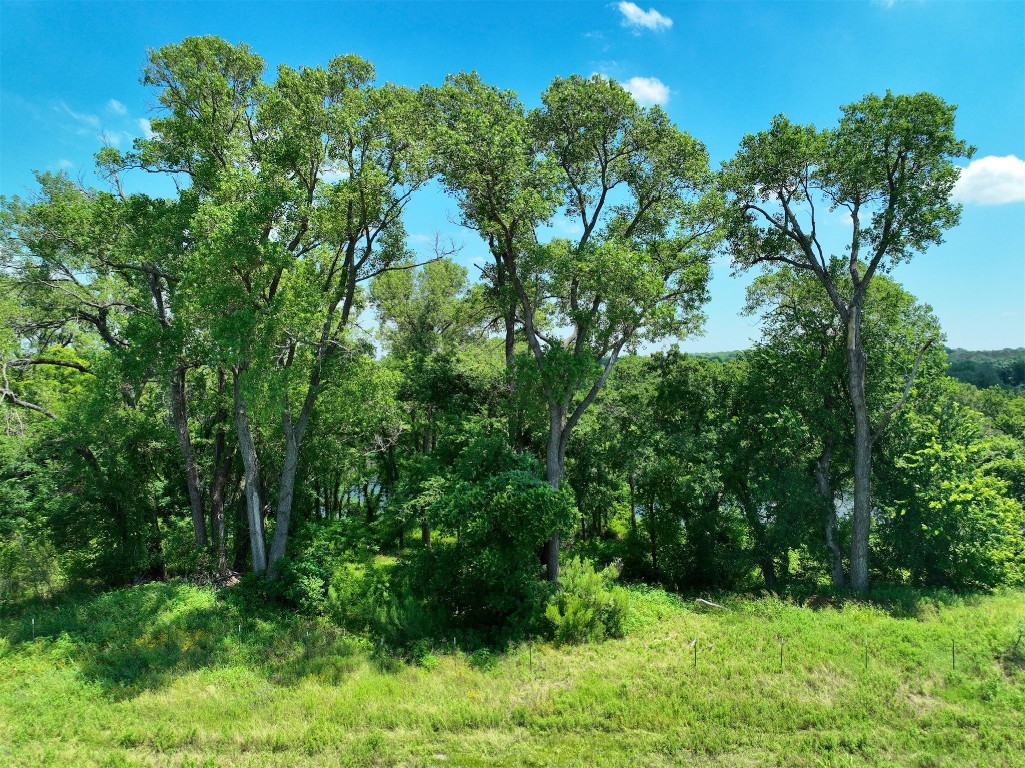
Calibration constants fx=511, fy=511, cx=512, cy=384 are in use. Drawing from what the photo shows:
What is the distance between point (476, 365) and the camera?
57.9ft

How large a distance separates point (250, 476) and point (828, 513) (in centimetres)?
1721

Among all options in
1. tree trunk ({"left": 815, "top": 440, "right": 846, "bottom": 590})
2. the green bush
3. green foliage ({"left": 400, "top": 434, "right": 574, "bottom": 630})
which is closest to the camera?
the green bush

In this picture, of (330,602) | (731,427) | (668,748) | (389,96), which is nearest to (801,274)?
(731,427)

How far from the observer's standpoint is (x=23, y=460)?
13430mm

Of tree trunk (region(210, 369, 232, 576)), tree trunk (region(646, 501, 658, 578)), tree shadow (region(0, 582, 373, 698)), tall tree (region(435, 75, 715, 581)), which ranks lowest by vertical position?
tree trunk (region(646, 501, 658, 578))

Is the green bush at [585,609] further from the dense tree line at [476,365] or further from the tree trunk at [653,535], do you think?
the tree trunk at [653,535]

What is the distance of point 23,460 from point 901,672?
2047cm

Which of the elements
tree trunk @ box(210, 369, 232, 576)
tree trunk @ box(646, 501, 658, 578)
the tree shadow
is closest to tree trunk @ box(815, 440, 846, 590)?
tree trunk @ box(646, 501, 658, 578)

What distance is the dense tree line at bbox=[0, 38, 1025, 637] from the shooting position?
1252 cm

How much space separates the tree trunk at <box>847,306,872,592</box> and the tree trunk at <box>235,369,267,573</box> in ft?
55.2

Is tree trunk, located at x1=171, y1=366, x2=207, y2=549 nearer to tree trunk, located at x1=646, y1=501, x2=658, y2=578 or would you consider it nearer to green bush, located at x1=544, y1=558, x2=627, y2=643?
green bush, located at x1=544, y1=558, x2=627, y2=643

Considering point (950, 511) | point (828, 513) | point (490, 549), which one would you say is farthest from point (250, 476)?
point (950, 511)

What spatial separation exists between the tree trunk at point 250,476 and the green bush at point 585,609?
7831mm

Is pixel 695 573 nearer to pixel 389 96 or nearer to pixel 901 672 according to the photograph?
pixel 901 672
